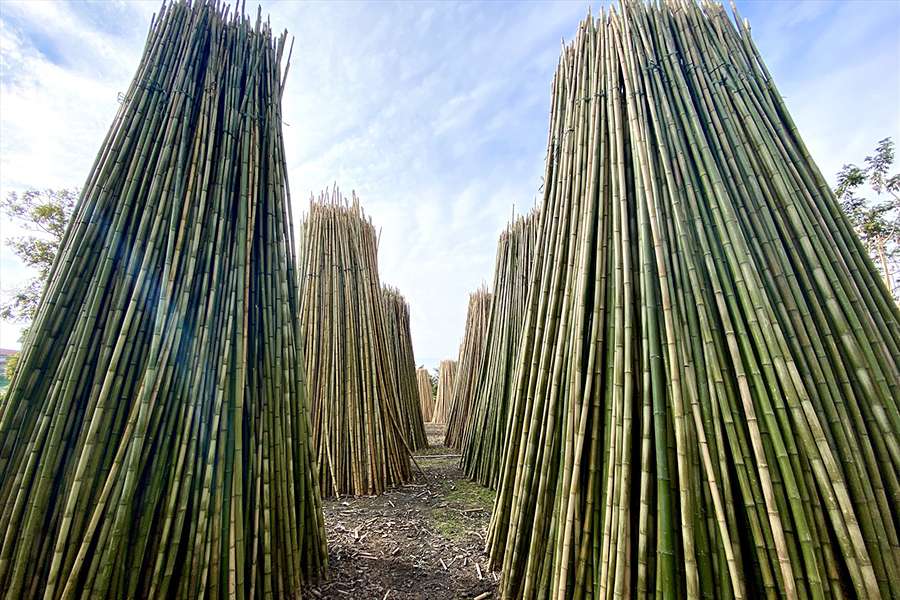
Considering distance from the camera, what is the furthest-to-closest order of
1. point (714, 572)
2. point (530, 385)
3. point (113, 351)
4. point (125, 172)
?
point (530, 385), point (125, 172), point (113, 351), point (714, 572)

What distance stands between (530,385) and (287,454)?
50.1 inches

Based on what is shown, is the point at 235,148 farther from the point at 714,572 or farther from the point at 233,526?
the point at 714,572

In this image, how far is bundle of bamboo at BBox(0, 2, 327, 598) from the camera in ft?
4.69

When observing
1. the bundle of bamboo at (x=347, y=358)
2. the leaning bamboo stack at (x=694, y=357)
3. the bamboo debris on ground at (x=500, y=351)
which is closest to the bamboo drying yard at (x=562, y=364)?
the leaning bamboo stack at (x=694, y=357)

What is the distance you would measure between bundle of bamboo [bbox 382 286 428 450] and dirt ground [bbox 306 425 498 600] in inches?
64.5

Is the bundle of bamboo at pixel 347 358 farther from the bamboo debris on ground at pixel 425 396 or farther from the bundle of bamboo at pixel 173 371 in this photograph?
the bamboo debris on ground at pixel 425 396

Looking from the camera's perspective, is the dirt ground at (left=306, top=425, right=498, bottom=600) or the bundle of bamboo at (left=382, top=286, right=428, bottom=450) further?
the bundle of bamboo at (left=382, top=286, right=428, bottom=450)

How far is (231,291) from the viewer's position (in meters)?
1.88

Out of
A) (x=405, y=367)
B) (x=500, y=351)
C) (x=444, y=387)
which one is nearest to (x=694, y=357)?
(x=500, y=351)

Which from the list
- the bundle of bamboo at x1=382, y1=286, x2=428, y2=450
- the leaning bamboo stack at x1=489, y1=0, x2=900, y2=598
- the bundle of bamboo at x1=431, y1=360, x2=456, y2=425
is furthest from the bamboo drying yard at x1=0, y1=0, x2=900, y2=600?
the bundle of bamboo at x1=431, y1=360, x2=456, y2=425

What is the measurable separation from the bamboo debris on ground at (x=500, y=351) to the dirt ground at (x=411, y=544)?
365 millimetres

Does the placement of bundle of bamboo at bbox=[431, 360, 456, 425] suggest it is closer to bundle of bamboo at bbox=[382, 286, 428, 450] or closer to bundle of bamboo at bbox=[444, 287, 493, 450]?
bundle of bamboo at bbox=[382, 286, 428, 450]

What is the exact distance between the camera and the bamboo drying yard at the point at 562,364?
138 centimetres

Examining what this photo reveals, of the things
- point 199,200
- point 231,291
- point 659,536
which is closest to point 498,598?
point 659,536
